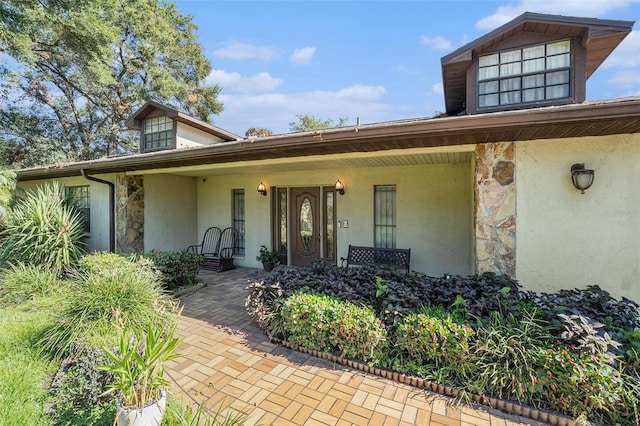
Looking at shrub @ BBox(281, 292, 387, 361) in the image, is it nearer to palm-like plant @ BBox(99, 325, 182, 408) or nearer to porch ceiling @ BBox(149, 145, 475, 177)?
palm-like plant @ BBox(99, 325, 182, 408)

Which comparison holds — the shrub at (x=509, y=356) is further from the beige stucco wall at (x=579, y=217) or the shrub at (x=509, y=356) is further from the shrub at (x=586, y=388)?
the beige stucco wall at (x=579, y=217)

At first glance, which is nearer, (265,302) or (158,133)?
(265,302)

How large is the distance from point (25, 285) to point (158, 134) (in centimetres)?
490

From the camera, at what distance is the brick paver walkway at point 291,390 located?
223cm

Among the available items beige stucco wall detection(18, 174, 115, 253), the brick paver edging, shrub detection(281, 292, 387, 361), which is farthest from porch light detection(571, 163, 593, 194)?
beige stucco wall detection(18, 174, 115, 253)

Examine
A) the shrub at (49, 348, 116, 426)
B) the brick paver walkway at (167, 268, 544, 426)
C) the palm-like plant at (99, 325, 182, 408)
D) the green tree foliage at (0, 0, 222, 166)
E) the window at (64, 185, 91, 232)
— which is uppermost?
→ the green tree foliage at (0, 0, 222, 166)

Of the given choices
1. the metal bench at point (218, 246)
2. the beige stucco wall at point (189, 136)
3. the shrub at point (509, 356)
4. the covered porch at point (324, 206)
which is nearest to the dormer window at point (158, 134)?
the beige stucco wall at point (189, 136)

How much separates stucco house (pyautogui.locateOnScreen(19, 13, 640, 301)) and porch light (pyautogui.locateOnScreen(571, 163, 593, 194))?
0.02 meters

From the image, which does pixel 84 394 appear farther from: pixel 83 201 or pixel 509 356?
pixel 83 201

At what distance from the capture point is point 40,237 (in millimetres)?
5586

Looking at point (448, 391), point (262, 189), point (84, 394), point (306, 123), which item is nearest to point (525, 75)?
point (448, 391)

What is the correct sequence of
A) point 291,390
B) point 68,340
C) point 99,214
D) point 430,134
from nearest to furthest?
1. point 291,390
2. point 68,340
3. point 430,134
4. point 99,214

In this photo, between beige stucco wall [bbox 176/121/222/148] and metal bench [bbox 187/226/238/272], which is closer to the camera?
metal bench [bbox 187/226/238/272]

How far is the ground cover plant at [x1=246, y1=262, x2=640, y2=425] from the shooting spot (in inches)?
84.4
